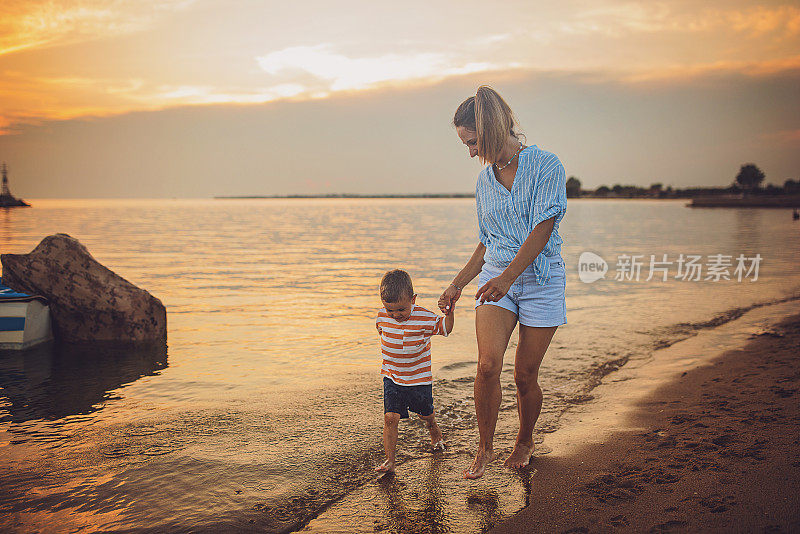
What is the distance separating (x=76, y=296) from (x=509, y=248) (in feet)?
25.5

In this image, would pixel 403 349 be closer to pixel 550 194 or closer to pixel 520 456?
pixel 520 456

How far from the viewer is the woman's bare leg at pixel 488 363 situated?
12.8 ft

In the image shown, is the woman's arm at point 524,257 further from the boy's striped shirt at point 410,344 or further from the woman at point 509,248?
the boy's striped shirt at point 410,344

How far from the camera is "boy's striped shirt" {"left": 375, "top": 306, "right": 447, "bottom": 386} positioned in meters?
4.17

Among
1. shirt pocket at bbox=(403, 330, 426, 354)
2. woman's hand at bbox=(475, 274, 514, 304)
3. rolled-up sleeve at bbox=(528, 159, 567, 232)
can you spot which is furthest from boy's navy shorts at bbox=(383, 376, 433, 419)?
rolled-up sleeve at bbox=(528, 159, 567, 232)

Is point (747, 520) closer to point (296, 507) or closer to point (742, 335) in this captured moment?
point (296, 507)

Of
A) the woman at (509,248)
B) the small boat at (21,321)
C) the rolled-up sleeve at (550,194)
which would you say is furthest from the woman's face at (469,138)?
the small boat at (21,321)

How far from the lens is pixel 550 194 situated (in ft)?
12.1

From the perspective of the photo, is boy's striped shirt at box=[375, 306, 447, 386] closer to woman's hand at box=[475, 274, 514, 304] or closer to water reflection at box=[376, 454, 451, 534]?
woman's hand at box=[475, 274, 514, 304]

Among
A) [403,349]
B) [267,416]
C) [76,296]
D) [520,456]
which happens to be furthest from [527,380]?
[76,296]

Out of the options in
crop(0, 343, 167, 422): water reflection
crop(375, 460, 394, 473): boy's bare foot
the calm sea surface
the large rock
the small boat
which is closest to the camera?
the calm sea surface

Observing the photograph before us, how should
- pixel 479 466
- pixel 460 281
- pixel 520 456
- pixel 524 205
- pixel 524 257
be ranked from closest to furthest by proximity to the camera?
pixel 524 257, pixel 524 205, pixel 479 466, pixel 460 281, pixel 520 456

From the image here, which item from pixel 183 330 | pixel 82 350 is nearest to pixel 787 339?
pixel 183 330

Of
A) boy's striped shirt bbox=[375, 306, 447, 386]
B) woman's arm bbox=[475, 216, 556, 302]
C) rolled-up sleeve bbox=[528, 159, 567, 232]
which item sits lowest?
boy's striped shirt bbox=[375, 306, 447, 386]
